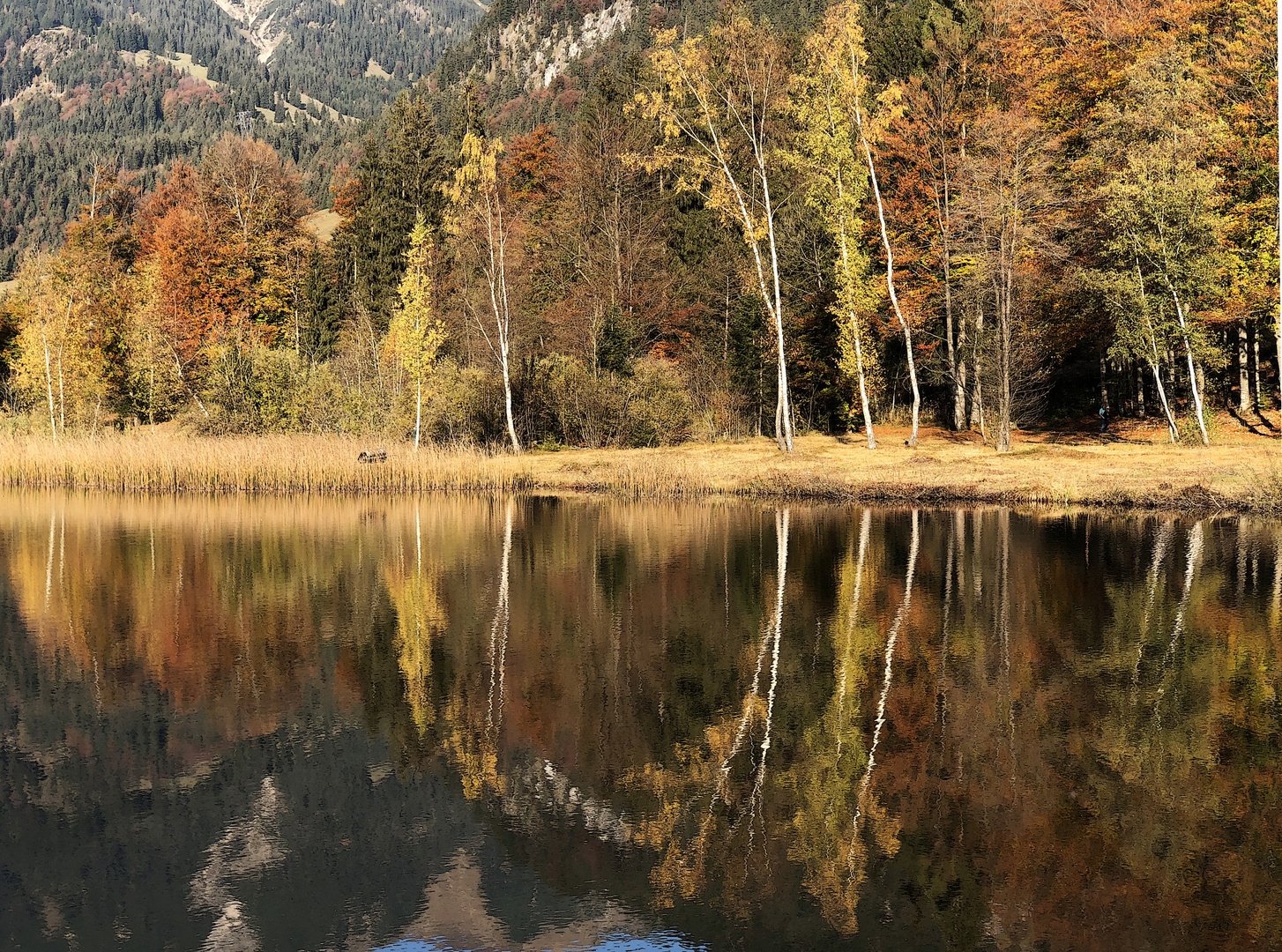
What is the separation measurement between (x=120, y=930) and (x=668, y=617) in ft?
32.4

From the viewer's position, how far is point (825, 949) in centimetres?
661

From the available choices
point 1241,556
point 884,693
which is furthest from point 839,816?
point 1241,556

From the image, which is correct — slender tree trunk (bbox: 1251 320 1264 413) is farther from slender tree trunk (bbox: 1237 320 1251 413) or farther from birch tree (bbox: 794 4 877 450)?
birch tree (bbox: 794 4 877 450)

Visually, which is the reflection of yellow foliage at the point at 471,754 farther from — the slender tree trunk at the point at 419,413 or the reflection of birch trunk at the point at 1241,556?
the slender tree trunk at the point at 419,413

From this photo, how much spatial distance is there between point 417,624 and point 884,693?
6.72 m

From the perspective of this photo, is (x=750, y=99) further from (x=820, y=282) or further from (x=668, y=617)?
(x=668, y=617)

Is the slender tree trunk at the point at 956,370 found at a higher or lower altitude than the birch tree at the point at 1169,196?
lower

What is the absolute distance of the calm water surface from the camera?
712 cm

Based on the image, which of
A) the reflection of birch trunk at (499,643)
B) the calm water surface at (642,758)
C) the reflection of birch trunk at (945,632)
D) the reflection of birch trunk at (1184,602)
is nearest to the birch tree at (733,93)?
the reflection of birch trunk at (1184,602)

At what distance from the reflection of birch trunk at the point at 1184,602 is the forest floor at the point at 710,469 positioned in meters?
5.82

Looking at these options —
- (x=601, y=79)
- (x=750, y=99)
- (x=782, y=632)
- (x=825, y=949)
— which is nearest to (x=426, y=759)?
(x=825, y=949)

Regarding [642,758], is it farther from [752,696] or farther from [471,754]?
[752,696]

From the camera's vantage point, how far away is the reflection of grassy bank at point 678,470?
32.1 metres

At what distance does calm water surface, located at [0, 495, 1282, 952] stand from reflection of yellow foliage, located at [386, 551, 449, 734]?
0.09 metres
